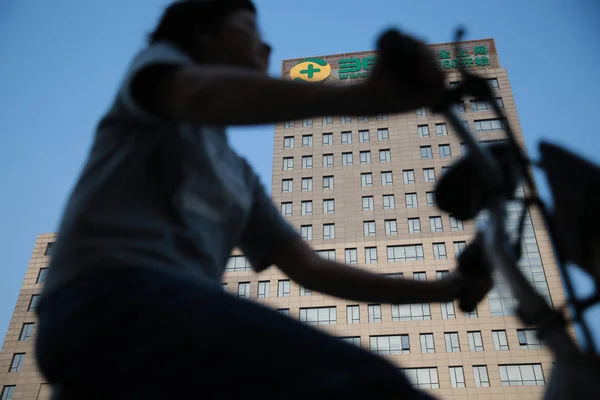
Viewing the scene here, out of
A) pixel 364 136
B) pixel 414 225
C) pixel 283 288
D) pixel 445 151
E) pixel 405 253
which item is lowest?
pixel 283 288

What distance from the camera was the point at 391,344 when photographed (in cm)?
3531

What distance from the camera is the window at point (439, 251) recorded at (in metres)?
37.8

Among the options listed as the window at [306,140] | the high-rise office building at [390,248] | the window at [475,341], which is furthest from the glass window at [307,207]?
the window at [475,341]

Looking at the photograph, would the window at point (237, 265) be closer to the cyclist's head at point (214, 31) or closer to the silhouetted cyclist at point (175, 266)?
the cyclist's head at point (214, 31)

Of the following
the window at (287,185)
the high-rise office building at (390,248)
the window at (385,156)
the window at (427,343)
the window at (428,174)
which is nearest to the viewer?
the high-rise office building at (390,248)

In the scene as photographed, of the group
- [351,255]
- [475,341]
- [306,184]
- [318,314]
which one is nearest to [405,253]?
[351,255]

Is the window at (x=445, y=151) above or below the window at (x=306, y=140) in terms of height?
below

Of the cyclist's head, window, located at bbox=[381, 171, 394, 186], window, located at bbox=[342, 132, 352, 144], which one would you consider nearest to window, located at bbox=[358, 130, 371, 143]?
window, located at bbox=[342, 132, 352, 144]

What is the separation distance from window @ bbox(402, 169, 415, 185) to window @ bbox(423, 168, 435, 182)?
1019 mm

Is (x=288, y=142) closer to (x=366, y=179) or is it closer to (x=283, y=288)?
(x=366, y=179)

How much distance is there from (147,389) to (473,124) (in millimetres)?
46889

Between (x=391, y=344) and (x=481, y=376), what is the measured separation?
20.5 feet

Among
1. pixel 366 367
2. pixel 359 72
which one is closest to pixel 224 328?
pixel 366 367

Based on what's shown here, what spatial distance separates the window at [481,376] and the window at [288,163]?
22.3m
